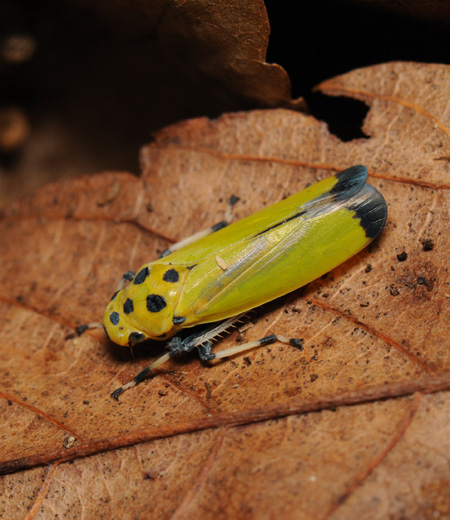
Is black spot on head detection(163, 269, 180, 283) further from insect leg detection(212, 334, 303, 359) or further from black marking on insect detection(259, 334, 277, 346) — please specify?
black marking on insect detection(259, 334, 277, 346)

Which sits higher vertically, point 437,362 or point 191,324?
point 437,362

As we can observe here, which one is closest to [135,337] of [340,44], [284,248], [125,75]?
[284,248]

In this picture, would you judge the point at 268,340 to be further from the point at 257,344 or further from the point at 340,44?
the point at 340,44

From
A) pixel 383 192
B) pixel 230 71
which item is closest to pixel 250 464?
pixel 383 192

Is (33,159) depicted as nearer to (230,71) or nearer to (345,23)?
(230,71)

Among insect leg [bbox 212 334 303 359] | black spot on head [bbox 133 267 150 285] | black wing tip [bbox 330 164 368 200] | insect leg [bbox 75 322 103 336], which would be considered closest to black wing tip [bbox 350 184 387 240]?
black wing tip [bbox 330 164 368 200]

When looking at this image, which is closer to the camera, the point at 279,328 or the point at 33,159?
the point at 279,328
